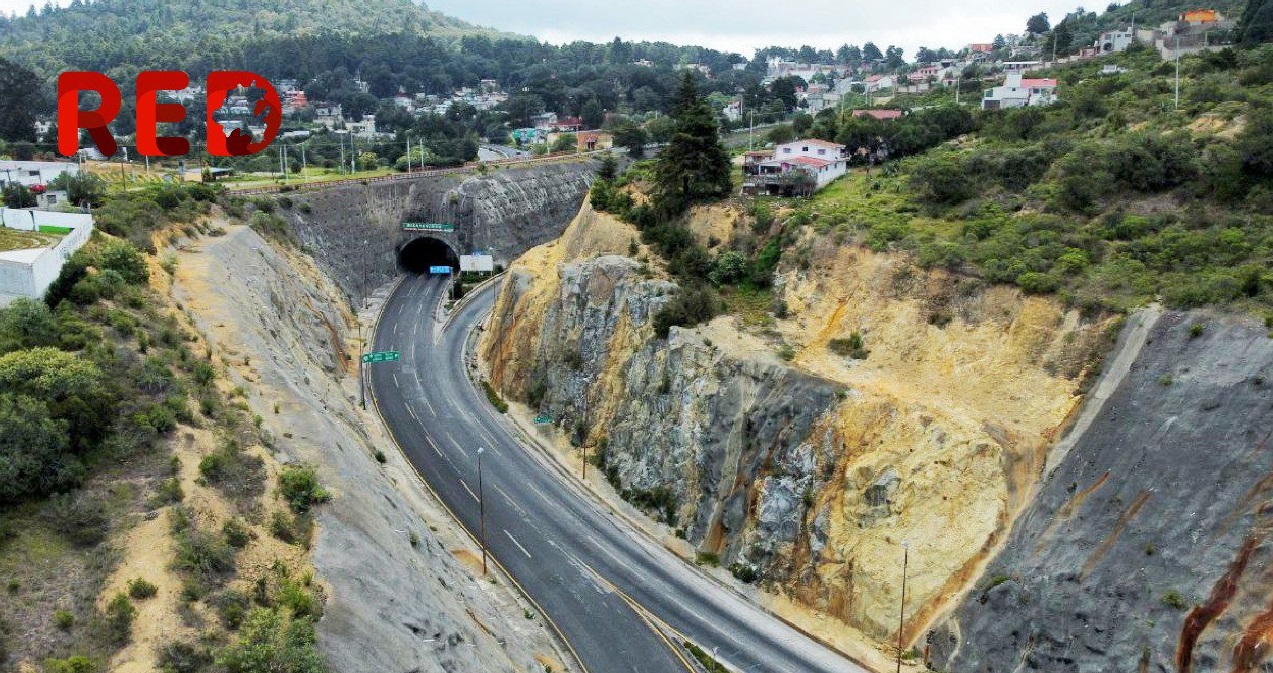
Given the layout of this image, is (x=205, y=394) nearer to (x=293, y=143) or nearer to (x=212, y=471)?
(x=212, y=471)

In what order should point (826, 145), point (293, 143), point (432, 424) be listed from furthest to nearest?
point (293, 143)
point (826, 145)
point (432, 424)

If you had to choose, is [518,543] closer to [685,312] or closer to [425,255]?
[685,312]

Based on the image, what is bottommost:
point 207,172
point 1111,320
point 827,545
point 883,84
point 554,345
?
point 827,545

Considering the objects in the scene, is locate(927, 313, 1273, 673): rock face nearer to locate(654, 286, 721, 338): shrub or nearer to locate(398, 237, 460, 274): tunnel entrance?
locate(654, 286, 721, 338): shrub

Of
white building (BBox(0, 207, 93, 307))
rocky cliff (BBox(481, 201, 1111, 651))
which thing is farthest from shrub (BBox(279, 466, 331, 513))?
rocky cliff (BBox(481, 201, 1111, 651))

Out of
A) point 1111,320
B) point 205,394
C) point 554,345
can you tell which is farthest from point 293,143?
point 1111,320

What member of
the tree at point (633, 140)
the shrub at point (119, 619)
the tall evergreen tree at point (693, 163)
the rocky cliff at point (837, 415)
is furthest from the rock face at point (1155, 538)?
the tree at point (633, 140)

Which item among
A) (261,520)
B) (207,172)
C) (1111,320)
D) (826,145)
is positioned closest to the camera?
(261,520)
